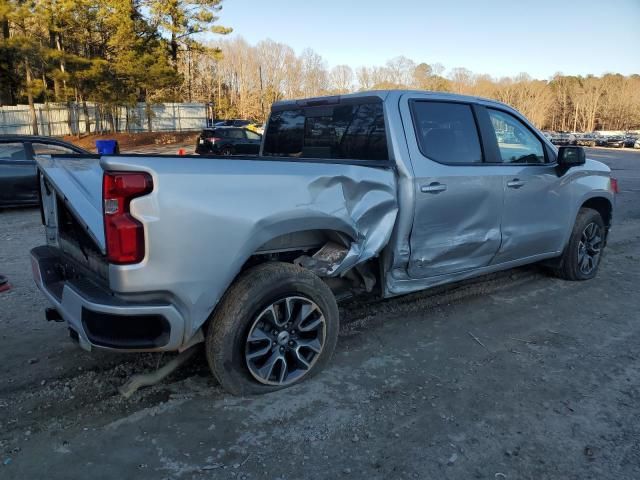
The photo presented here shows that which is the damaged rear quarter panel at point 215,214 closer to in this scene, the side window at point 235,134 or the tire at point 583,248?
the tire at point 583,248

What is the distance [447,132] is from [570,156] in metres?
1.50

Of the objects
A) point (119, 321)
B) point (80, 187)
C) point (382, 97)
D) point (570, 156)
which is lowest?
point (119, 321)

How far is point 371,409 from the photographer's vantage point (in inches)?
118

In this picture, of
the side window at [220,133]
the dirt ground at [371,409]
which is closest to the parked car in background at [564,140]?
the side window at [220,133]

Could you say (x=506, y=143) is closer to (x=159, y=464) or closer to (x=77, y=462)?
(x=159, y=464)

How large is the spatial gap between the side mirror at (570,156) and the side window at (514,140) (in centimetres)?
16

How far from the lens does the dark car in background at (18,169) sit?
30.3 feet

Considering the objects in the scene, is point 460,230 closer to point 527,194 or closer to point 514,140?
point 527,194

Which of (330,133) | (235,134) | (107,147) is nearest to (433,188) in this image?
(330,133)

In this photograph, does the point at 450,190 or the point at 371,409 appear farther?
the point at 450,190

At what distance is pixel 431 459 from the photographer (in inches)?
101

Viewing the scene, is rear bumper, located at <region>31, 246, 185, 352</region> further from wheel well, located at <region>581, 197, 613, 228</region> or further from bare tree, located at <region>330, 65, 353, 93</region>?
bare tree, located at <region>330, 65, 353, 93</region>

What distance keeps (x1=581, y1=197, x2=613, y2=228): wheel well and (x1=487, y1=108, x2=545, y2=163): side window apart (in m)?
1.08

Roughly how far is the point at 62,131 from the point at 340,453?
36.6m
